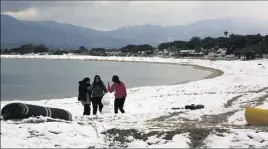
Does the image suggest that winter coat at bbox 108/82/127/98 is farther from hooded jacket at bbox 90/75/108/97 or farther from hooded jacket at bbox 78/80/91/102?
hooded jacket at bbox 78/80/91/102

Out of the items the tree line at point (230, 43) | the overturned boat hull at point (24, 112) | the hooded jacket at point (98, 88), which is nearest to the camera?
the overturned boat hull at point (24, 112)

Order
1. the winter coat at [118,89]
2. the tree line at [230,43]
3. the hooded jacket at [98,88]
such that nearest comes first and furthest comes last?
1. the hooded jacket at [98,88]
2. the winter coat at [118,89]
3. the tree line at [230,43]

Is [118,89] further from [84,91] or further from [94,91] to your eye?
[84,91]

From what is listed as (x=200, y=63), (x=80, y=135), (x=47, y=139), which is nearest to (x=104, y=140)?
(x=80, y=135)

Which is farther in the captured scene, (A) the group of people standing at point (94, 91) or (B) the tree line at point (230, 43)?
(B) the tree line at point (230, 43)

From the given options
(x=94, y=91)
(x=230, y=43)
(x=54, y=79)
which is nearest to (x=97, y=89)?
(x=94, y=91)

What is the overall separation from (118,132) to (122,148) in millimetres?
951

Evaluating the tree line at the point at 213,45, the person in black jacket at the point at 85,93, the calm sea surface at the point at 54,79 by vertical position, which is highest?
the tree line at the point at 213,45

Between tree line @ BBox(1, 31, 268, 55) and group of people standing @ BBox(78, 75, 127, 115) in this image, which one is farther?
tree line @ BBox(1, 31, 268, 55)

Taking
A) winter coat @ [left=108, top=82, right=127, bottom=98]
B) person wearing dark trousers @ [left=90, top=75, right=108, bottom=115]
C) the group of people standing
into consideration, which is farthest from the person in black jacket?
winter coat @ [left=108, top=82, right=127, bottom=98]

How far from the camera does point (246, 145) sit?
9.11 m

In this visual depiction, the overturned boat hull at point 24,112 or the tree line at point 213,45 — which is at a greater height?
the tree line at point 213,45

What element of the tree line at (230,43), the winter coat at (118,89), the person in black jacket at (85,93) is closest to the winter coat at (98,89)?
the person in black jacket at (85,93)

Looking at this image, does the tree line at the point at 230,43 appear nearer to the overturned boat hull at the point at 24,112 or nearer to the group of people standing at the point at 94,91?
the group of people standing at the point at 94,91
